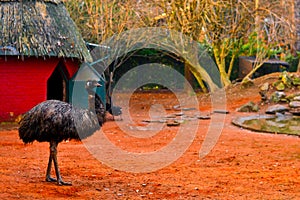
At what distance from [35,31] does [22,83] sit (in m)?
1.53

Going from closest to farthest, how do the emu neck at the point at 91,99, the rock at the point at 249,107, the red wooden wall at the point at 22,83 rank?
the emu neck at the point at 91,99
the red wooden wall at the point at 22,83
the rock at the point at 249,107

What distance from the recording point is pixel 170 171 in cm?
981

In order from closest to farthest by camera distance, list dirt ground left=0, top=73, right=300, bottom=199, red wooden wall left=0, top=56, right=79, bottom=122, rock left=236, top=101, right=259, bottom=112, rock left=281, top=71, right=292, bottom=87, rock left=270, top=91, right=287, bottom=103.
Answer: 1. dirt ground left=0, top=73, right=300, bottom=199
2. red wooden wall left=0, top=56, right=79, bottom=122
3. rock left=236, top=101, right=259, bottom=112
4. rock left=270, top=91, right=287, bottom=103
5. rock left=281, top=71, right=292, bottom=87

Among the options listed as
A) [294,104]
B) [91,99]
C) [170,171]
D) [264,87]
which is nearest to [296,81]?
[264,87]

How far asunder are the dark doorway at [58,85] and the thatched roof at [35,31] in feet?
3.24

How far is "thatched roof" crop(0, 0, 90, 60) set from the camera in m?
16.2

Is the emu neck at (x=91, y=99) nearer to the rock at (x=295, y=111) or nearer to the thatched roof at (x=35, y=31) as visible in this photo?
the thatched roof at (x=35, y=31)

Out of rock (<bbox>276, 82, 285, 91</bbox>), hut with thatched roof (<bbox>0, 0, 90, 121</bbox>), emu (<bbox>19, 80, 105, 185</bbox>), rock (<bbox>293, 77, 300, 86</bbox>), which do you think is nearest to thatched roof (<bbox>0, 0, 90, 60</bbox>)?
hut with thatched roof (<bbox>0, 0, 90, 121</bbox>)

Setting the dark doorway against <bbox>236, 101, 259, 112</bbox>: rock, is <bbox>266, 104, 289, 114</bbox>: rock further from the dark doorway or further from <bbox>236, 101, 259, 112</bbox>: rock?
the dark doorway

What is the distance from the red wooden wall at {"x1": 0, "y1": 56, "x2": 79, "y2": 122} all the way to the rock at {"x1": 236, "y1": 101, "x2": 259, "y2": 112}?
5.72 metres

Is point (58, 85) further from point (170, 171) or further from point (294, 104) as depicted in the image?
point (170, 171)

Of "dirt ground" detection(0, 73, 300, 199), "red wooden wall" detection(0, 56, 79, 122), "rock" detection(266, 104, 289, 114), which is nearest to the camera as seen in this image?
"dirt ground" detection(0, 73, 300, 199)

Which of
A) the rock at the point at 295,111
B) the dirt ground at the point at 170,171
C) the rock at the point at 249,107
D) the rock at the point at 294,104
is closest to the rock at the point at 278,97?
the rock at the point at 249,107

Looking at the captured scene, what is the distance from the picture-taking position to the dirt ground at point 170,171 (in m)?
7.70
